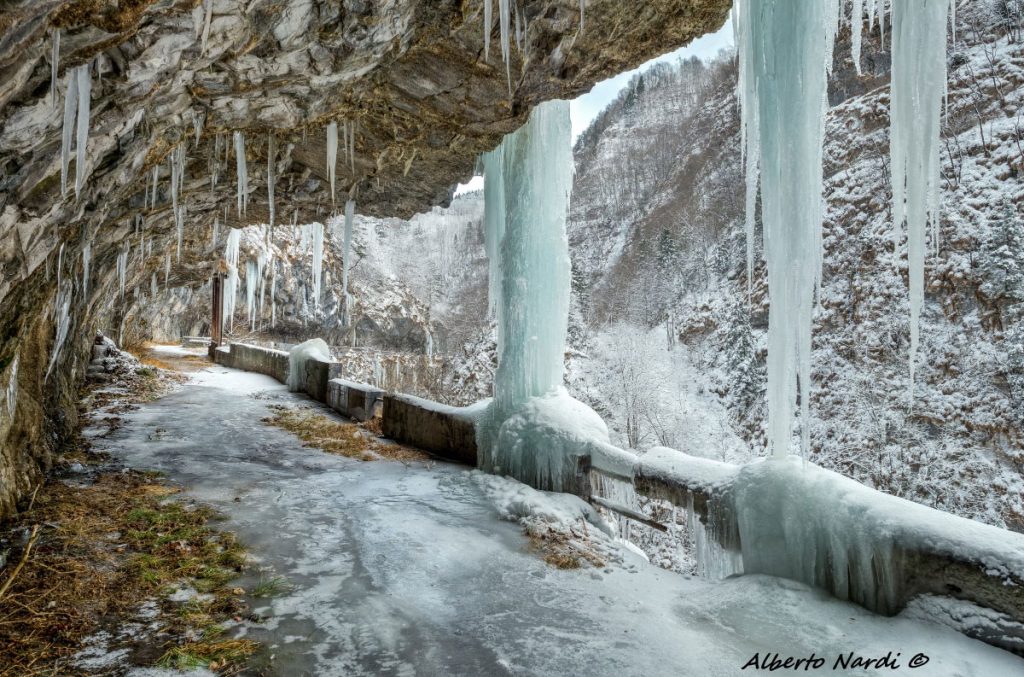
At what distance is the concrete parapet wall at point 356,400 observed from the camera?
31.0 ft

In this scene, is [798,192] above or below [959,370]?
above

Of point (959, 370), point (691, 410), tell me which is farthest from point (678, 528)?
point (959, 370)

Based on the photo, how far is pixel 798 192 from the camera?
375 cm

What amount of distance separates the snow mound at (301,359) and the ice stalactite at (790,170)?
36.6 ft

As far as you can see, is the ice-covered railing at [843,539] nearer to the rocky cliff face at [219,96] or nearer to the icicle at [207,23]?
the rocky cliff face at [219,96]

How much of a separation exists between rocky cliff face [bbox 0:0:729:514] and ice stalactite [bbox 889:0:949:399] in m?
1.58

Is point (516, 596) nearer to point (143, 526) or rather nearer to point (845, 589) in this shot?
point (845, 589)

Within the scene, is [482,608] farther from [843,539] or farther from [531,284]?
[531,284]

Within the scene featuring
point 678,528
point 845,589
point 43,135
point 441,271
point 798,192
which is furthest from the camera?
point 441,271

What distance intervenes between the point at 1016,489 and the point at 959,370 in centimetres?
396

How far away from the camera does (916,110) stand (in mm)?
3473

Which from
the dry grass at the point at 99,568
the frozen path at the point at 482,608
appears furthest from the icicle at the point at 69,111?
the frozen path at the point at 482,608

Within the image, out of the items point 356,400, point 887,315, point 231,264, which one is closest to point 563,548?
point 356,400

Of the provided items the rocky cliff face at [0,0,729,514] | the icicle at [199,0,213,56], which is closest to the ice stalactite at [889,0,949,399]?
the rocky cliff face at [0,0,729,514]
